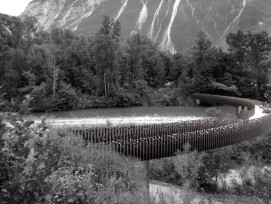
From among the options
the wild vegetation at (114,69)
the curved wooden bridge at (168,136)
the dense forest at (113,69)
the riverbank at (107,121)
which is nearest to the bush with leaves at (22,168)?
the curved wooden bridge at (168,136)

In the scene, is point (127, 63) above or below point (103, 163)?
above

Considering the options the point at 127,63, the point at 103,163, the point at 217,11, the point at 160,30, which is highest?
the point at 217,11

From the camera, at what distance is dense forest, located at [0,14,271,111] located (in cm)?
3641

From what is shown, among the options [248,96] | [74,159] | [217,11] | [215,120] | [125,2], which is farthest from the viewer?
[125,2]

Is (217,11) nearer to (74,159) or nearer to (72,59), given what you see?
(72,59)

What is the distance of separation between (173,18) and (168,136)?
12454 centimetres

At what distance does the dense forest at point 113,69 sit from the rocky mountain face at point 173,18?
63.0 metres

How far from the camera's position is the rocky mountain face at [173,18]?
4638 inches

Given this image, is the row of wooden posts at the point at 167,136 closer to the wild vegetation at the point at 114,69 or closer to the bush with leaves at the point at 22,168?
the bush with leaves at the point at 22,168

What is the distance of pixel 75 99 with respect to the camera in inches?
1457

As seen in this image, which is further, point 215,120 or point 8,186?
point 215,120

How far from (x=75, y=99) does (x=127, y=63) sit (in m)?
9.88

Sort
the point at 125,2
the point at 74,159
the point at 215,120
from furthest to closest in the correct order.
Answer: the point at 125,2 < the point at 215,120 < the point at 74,159

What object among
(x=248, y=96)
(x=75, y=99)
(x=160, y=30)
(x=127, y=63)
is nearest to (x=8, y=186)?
(x=75, y=99)
